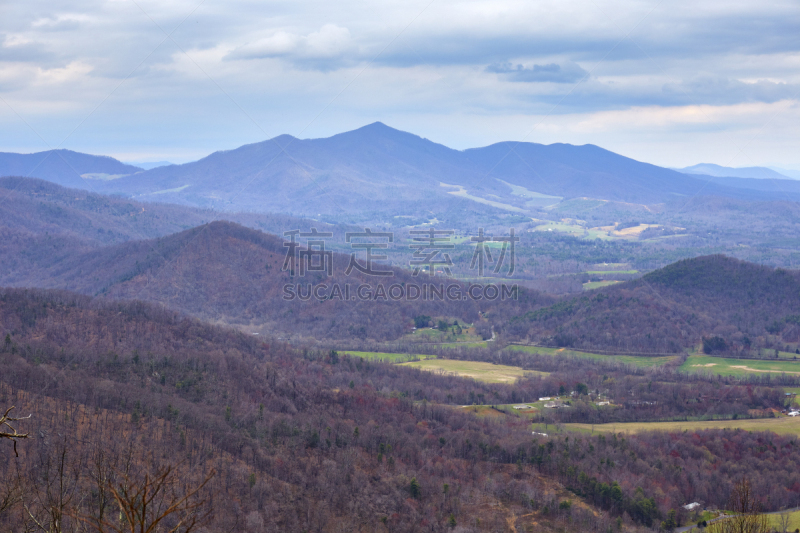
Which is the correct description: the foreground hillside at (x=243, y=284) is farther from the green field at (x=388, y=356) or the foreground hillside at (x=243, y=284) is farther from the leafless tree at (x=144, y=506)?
the leafless tree at (x=144, y=506)

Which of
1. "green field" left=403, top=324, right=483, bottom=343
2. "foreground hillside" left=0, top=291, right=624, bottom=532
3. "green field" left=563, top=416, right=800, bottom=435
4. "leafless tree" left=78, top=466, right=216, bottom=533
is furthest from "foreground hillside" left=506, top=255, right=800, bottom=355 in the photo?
"leafless tree" left=78, top=466, right=216, bottom=533

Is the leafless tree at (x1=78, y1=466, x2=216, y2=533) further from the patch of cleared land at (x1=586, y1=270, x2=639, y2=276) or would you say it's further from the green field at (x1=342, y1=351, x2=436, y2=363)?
the patch of cleared land at (x1=586, y1=270, x2=639, y2=276)

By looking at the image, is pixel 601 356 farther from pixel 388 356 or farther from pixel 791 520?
pixel 791 520

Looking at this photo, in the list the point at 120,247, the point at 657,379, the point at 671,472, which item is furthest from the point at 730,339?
the point at 120,247

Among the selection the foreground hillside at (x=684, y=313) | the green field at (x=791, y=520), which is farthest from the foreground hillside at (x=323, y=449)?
the foreground hillside at (x=684, y=313)

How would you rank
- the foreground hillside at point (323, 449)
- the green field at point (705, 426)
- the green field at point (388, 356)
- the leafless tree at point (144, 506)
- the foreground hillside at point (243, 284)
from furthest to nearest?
the foreground hillside at point (243, 284) → the green field at point (388, 356) → the green field at point (705, 426) → the foreground hillside at point (323, 449) → the leafless tree at point (144, 506)

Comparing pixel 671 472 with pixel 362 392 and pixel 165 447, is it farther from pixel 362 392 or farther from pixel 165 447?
pixel 165 447
